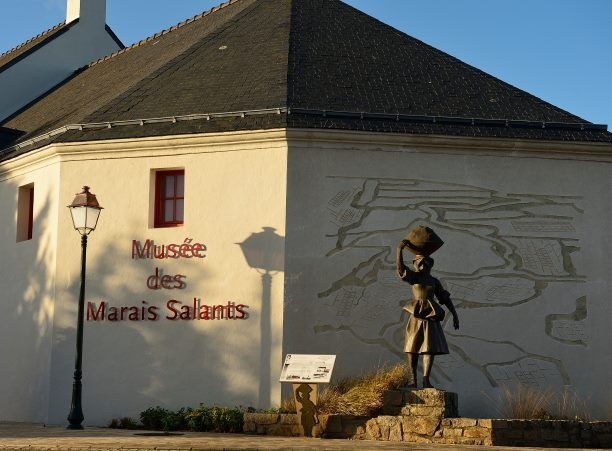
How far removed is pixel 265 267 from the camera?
1945 cm

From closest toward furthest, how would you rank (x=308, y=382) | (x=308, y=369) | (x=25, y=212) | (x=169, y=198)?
(x=308, y=382) < (x=308, y=369) < (x=169, y=198) < (x=25, y=212)

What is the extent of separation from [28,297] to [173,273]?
3.91 m

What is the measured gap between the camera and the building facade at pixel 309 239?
1941 centimetres

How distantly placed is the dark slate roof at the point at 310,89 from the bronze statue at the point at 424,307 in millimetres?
4158

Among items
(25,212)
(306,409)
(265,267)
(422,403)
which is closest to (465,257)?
(265,267)

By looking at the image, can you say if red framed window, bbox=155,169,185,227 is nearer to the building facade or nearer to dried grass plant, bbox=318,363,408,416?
the building facade

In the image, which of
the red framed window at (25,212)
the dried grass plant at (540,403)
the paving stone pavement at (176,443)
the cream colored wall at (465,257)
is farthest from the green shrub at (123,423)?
the dried grass plant at (540,403)

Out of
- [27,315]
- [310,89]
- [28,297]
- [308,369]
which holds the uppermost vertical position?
[310,89]

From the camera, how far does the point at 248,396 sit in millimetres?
19188

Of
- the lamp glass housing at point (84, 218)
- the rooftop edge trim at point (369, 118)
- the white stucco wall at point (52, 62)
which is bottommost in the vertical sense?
the lamp glass housing at point (84, 218)

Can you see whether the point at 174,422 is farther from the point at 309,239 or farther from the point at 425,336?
the point at 425,336

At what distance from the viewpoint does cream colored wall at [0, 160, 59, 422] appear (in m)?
21.2

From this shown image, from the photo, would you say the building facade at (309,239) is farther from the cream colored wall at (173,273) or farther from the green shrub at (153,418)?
the green shrub at (153,418)

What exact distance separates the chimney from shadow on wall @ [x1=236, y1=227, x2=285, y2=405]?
16.5 meters
